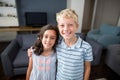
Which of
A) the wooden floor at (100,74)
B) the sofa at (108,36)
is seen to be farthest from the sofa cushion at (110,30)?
the wooden floor at (100,74)

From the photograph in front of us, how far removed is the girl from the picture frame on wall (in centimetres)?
334

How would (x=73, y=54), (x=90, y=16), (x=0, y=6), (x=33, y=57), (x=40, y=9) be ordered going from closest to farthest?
(x=73, y=54) < (x=33, y=57) < (x=0, y=6) < (x=40, y=9) < (x=90, y=16)

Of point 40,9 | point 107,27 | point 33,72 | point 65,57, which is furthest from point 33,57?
point 40,9

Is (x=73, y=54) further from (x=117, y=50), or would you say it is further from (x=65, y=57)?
(x=117, y=50)

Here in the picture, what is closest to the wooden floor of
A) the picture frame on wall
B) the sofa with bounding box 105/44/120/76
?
the sofa with bounding box 105/44/120/76

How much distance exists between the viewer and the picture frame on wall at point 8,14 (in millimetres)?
3953

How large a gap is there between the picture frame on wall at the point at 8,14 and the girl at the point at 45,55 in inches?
132

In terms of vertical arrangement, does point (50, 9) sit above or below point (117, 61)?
above

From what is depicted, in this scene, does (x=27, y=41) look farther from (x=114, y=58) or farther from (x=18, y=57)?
(x=114, y=58)

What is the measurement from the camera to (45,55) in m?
1.14

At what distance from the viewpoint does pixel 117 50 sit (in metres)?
2.34

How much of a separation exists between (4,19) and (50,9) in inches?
65.4

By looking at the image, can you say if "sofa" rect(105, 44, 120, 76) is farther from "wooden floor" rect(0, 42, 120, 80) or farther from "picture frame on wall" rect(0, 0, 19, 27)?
"picture frame on wall" rect(0, 0, 19, 27)

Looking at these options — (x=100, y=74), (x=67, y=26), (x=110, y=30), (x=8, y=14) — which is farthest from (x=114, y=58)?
(x=8, y=14)
